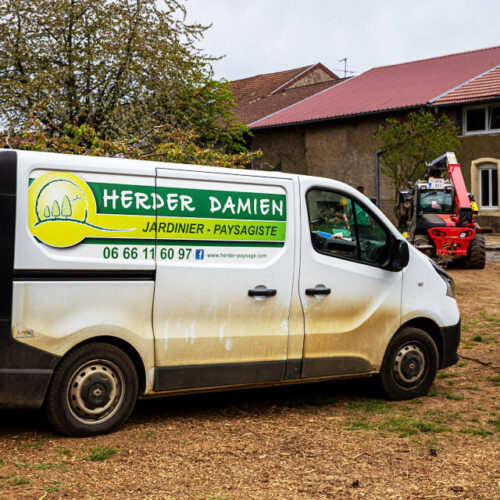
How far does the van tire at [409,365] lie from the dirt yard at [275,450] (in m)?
0.12

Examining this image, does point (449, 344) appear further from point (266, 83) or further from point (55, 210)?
point (266, 83)

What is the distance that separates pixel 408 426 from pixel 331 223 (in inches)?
68.5

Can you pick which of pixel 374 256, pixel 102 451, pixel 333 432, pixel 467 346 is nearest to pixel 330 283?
pixel 374 256

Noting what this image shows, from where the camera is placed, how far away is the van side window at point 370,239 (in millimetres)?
6512

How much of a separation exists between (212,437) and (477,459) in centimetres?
183

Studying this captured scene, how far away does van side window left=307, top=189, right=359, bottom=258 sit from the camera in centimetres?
621

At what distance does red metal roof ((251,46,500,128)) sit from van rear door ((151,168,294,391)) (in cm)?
2525

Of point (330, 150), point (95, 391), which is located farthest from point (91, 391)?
point (330, 150)

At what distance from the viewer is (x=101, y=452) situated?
16.2 feet

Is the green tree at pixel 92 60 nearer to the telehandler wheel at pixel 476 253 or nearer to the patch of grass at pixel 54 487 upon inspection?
the telehandler wheel at pixel 476 253

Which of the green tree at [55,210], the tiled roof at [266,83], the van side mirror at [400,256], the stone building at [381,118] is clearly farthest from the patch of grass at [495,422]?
the tiled roof at [266,83]

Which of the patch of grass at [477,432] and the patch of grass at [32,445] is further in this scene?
the patch of grass at [477,432]

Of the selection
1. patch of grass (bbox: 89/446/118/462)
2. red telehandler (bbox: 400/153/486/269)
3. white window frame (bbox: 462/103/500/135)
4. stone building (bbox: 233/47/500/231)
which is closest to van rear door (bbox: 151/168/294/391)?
patch of grass (bbox: 89/446/118/462)

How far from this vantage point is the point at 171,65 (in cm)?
2020
